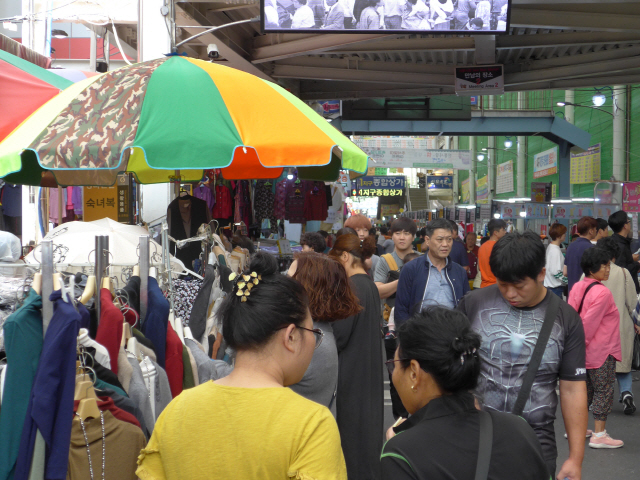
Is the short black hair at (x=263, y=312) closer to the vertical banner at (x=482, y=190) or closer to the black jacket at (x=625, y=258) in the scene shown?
the black jacket at (x=625, y=258)

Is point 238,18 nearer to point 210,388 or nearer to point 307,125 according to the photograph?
point 307,125

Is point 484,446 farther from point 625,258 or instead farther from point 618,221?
point 618,221

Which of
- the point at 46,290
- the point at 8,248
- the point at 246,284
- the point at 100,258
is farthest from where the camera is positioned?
the point at 8,248

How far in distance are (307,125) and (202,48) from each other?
26.5ft

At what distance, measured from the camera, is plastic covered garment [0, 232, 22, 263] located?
13.8 ft

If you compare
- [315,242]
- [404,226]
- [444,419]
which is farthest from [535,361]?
[404,226]

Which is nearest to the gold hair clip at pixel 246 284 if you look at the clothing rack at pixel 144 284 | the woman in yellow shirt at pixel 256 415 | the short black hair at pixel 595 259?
the woman in yellow shirt at pixel 256 415

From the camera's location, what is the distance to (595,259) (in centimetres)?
566

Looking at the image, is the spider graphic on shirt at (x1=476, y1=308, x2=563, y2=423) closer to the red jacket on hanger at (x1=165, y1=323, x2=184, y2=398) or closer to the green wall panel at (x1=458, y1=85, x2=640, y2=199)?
the red jacket on hanger at (x1=165, y1=323, x2=184, y2=398)

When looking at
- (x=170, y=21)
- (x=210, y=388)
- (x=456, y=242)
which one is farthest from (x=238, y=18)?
(x=210, y=388)

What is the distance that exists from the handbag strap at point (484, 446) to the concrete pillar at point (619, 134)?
19.9 metres

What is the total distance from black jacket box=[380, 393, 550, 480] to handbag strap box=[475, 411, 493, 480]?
0.01 m

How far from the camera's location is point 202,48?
11305 mm

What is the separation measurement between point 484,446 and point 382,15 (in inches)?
251
